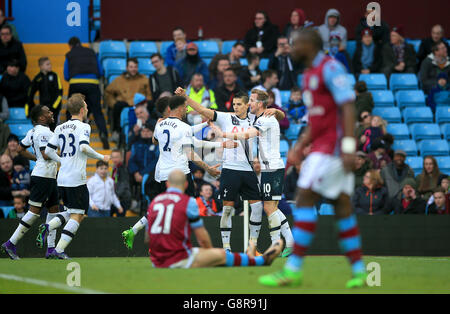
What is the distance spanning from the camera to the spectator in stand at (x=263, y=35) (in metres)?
17.9

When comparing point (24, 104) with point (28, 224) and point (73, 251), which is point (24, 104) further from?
point (28, 224)

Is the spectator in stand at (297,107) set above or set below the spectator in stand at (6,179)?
above

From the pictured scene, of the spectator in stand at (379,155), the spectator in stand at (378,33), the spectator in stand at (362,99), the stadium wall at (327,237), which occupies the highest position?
the spectator in stand at (378,33)

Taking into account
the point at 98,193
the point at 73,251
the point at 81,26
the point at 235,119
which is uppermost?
the point at 81,26

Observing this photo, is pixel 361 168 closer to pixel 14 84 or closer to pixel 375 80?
pixel 375 80

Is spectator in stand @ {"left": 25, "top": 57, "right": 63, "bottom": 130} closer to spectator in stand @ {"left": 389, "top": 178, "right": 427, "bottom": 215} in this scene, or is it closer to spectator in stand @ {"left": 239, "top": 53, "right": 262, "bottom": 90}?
spectator in stand @ {"left": 239, "top": 53, "right": 262, "bottom": 90}

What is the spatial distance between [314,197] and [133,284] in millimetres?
1913

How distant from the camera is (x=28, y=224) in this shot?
1156 centimetres

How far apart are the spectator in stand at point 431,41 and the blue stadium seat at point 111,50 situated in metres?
7.41

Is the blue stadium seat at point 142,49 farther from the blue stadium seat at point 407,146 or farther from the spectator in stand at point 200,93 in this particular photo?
the blue stadium seat at point 407,146

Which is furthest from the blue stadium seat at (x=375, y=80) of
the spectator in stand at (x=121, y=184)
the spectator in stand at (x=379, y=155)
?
the spectator in stand at (x=121, y=184)

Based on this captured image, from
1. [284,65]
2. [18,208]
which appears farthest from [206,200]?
[284,65]

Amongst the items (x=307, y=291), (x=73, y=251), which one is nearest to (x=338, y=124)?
(x=307, y=291)
